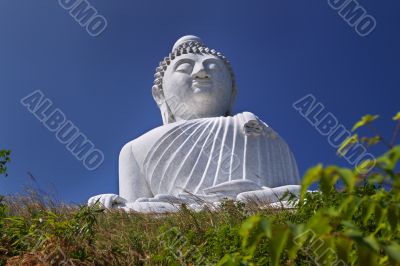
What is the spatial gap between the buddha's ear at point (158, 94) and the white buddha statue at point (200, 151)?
44 cm

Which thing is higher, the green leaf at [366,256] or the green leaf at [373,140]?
the green leaf at [373,140]

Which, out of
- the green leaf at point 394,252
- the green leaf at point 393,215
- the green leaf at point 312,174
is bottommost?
the green leaf at point 394,252

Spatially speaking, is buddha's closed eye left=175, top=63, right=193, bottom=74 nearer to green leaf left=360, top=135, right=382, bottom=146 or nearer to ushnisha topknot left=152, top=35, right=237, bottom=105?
ushnisha topknot left=152, top=35, right=237, bottom=105

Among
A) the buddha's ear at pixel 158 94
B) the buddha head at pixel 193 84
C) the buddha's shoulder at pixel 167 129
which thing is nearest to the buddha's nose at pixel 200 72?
the buddha head at pixel 193 84

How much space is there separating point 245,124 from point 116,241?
5339mm

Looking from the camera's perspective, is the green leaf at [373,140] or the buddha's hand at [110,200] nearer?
the green leaf at [373,140]

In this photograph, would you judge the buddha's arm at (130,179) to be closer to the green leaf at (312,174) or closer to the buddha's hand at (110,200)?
the buddha's hand at (110,200)

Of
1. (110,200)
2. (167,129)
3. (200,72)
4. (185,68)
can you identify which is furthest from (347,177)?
(185,68)

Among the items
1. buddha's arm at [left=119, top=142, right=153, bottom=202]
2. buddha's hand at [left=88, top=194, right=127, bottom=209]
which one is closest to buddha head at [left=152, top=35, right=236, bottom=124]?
buddha's arm at [left=119, top=142, right=153, bottom=202]

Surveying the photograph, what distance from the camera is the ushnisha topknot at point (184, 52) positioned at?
9.98 metres

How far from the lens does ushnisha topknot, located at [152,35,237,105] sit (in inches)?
393

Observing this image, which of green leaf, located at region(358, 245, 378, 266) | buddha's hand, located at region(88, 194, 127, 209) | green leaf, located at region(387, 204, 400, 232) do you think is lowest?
buddha's hand, located at region(88, 194, 127, 209)

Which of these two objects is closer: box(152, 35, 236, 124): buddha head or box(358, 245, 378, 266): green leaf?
box(358, 245, 378, 266): green leaf

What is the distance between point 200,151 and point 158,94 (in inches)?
84.3
